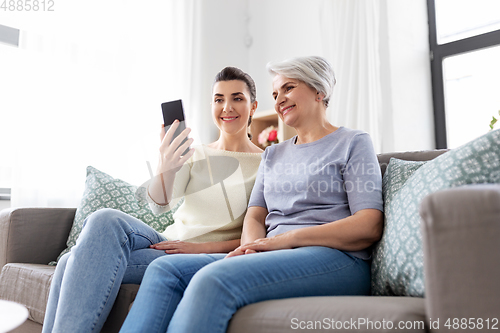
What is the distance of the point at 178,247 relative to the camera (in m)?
1.28

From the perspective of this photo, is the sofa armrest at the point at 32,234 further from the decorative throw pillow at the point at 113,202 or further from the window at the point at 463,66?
the window at the point at 463,66

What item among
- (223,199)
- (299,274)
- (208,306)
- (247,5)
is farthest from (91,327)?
(247,5)

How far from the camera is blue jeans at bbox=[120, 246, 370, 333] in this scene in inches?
30.6

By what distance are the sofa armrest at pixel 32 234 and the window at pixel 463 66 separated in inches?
94.8

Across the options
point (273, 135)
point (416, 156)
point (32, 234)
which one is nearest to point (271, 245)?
point (416, 156)

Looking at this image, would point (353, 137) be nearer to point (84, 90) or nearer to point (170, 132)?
point (170, 132)

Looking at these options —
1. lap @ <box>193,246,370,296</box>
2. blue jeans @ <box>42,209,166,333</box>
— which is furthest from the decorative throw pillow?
lap @ <box>193,246,370,296</box>

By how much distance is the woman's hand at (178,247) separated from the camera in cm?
127

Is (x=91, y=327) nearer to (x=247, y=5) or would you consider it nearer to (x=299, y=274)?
(x=299, y=274)

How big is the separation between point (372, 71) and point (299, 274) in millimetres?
2044

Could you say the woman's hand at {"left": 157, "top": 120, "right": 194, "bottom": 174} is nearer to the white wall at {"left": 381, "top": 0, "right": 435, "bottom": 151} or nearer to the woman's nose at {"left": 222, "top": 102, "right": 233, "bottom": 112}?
the woman's nose at {"left": 222, "top": 102, "right": 233, "bottom": 112}

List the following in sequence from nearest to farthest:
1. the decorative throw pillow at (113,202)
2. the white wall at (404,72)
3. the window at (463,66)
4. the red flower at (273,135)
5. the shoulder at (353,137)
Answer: the shoulder at (353,137) → the decorative throw pillow at (113,202) → the window at (463,66) → the white wall at (404,72) → the red flower at (273,135)

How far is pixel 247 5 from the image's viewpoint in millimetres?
3582

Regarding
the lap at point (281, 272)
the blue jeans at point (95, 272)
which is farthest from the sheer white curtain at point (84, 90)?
the lap at point (281, 272)
